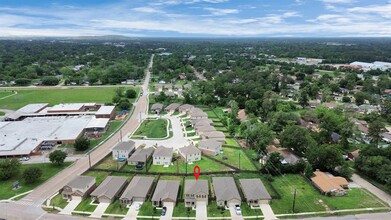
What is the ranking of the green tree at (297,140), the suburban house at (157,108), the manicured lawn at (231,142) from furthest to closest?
the suburban house at (157,108) < the manicured lawn at (231,142) < the green tree at (297,140)

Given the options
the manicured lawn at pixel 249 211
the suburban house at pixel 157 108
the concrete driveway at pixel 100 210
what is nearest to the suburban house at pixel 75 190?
the concrete driveway at pixel 100 210

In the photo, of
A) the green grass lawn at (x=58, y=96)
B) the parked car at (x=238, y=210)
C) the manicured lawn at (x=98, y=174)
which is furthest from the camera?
the green grass lawn at (x=58, y=96)

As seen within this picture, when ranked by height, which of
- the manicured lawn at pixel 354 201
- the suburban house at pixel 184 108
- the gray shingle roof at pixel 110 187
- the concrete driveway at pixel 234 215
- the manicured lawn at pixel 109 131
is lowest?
the concrete driveway at pixel 234 215

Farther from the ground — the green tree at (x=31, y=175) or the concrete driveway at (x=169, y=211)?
the green tree at (x=31, y=175)

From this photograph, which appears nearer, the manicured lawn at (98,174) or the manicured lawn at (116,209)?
the manicured lawn at (116,209)

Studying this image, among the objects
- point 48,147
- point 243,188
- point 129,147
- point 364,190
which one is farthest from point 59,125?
point 364,190

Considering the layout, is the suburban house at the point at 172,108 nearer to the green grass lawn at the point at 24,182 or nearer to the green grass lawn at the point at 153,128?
the green grass lawn at the point at 153,128

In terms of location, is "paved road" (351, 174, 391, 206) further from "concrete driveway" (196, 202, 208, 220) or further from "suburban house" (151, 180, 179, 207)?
"suburban house" (151, 180, 179, 207)

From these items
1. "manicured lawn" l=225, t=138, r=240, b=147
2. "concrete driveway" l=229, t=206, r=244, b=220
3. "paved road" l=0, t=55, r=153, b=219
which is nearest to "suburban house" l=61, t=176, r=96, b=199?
"paved road" l=0, t=55, r=153, b=219
